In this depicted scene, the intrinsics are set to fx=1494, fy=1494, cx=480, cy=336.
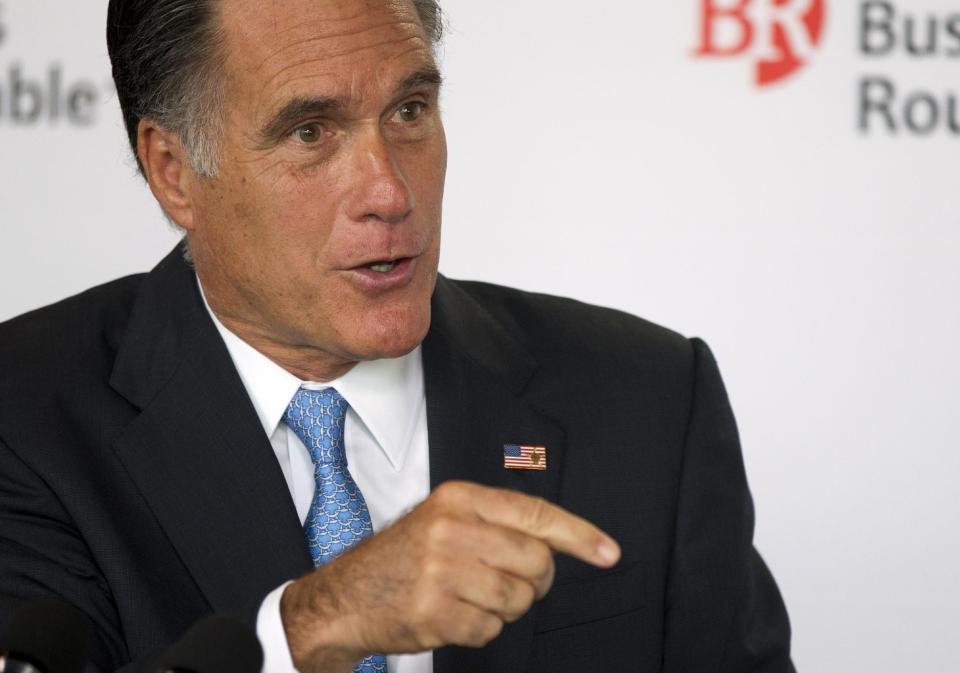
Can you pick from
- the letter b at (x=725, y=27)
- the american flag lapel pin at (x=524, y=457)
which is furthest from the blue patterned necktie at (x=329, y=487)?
the letter b at (x=725, y=27)

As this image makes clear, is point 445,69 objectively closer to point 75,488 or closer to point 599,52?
point 599,52

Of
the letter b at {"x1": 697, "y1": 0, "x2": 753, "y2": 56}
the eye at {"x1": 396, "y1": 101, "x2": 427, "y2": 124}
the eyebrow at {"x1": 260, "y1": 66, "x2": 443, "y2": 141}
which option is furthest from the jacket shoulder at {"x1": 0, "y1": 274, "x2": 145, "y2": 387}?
the letter b at {"x1": 697, "y1": 0, "x2": 753, "y2": 56}

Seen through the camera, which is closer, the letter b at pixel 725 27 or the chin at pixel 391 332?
the chin at pixel 391 332

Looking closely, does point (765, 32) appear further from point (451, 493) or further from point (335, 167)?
point (451, 493)

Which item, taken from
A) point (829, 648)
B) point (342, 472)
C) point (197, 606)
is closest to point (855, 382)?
point (829, 648)

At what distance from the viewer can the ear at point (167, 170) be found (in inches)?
83.9

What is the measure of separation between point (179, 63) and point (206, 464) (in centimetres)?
55

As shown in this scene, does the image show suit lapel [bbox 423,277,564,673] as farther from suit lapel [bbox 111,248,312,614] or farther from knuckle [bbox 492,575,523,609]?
knuckle [bbox 492,575,523,609]

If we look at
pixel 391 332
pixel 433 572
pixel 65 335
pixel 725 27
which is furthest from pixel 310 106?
pixel 725 27

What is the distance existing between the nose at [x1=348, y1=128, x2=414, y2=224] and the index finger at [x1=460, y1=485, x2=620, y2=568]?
1.94 ft

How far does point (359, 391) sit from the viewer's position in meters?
2.14

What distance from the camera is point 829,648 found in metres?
3.16

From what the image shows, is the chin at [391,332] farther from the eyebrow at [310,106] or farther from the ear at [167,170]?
the ear at [167,170]

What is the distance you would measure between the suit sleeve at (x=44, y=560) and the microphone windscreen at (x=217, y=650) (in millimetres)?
717
